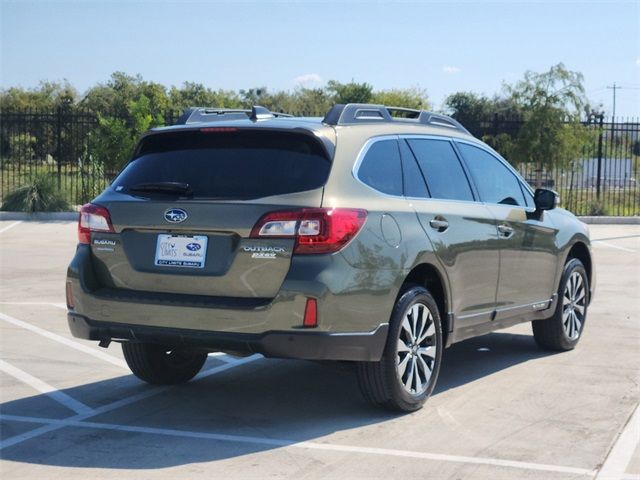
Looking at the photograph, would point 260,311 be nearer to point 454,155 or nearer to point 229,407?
point 229,407

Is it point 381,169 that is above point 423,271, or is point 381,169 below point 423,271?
Answer: above

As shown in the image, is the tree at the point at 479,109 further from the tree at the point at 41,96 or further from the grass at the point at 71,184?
the tree at the point at 41,96

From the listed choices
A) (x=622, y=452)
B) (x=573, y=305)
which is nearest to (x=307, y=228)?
(x=622, y=452)

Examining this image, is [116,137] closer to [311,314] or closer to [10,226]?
[10,226]

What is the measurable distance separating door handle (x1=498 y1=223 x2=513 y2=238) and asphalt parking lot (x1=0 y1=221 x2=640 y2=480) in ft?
3.55

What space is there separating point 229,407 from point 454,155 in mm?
2495

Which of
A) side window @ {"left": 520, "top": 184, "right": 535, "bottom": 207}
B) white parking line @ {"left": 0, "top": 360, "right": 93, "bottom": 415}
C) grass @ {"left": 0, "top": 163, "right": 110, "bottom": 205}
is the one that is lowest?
white parking line @ {"left": 0, "top": 360, "right": 93, "bottom": 415}

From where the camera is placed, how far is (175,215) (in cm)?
583

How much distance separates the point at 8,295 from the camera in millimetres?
11453

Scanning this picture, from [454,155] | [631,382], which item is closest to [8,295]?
[454,155]

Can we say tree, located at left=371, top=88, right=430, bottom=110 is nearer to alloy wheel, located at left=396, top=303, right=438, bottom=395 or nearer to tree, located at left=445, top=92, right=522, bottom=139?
tree, located at left=445, top=92, right=522, bottom=139

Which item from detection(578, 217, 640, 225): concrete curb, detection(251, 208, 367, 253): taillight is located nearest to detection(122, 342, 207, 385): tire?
detection(251, 208, 367, 253): taillight

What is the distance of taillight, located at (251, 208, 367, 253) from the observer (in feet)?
18.2

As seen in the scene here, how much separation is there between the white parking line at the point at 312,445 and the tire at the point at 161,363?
0.90 m
